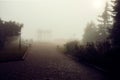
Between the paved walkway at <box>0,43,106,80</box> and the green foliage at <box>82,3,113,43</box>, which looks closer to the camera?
the paved walkway at <box>0,43,106,80</box>

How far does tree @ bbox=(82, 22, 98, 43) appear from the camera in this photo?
59875mm

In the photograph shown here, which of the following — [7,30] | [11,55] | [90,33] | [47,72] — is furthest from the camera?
[90,33]

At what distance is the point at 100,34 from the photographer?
196 ft

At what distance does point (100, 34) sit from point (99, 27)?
308 cm

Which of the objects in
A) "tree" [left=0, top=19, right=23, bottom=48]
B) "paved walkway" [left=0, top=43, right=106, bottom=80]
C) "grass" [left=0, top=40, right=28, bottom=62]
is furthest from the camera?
"tree" [left=0, top=19, right=23, bottom=48]

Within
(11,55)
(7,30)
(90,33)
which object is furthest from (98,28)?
(11,55)

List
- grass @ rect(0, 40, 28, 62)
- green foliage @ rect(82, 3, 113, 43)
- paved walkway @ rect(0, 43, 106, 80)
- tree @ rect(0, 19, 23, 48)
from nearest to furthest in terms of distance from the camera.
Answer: paved walkway @ rect(0, 43, 106, 80), grass @ rect(0, 40, 28, 62), tree @ rect(0, 19, 23, 48), green foliage @ rect(82, 3, 113, 43)

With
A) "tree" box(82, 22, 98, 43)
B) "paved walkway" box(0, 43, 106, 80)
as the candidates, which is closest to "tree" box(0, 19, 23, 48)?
"tree" box(82, 22, 98, 43)

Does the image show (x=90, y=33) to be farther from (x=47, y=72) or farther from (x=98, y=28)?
(x=47, y=72)

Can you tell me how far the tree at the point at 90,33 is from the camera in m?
59.9

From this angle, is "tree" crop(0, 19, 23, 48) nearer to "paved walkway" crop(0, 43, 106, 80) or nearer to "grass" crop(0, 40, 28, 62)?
"grass" crop(0, 40, 28, 62)

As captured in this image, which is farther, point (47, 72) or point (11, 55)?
point (11, 55)

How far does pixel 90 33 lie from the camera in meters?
62.5

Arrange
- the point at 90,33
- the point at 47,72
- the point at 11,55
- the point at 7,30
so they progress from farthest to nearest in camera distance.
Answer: the point at 90,33 < the point at 7,30 < the point at 11,55 < the point at 47,72
